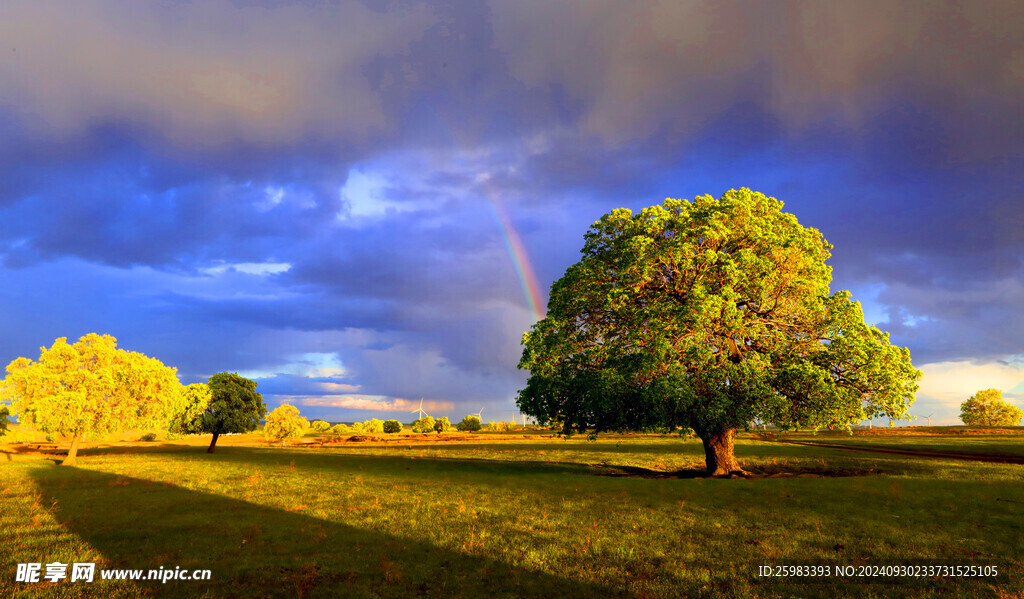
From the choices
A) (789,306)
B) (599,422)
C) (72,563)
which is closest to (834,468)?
(789,306)

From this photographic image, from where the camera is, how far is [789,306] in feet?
106

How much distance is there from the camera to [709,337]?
30.8 meters

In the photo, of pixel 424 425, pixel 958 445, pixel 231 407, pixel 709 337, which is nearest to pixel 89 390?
pixel 231 407

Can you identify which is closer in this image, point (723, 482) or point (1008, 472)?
point (723, 482)

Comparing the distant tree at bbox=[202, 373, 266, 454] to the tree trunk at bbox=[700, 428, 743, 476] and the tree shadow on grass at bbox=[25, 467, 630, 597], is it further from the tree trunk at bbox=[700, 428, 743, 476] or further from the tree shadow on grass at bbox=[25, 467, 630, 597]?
the tree trunk at bbox=[700, 428, 743, 476]

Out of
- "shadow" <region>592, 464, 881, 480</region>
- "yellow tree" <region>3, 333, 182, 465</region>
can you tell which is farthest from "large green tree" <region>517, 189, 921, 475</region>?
"yellow tree" <region>3, 333, 182, 465</region>

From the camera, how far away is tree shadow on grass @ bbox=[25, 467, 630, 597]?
9719 millimetres

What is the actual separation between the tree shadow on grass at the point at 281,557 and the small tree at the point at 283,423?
73134mm

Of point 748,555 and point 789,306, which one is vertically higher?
point 789,306

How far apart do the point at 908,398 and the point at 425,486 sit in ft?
98.4

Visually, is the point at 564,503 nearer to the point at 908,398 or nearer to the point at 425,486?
the point at 425,486

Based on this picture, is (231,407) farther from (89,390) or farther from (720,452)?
(720,452)

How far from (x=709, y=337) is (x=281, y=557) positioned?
2652 cm

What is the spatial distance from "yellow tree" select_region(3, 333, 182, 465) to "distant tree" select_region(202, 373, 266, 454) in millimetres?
15763
